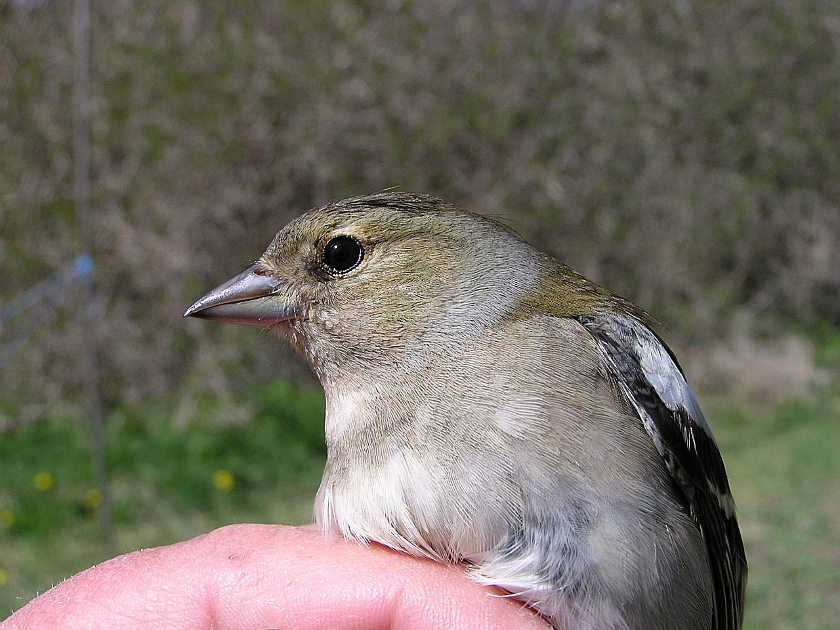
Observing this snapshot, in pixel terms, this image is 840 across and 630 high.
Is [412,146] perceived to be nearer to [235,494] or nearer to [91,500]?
[235,494]

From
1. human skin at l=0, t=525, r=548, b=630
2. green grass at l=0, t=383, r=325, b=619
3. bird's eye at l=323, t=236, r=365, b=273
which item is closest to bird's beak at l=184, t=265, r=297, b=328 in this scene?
bird's eye at l=323, t=236, r=365, b=273

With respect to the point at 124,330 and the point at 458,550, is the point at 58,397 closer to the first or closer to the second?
the point at 124,330

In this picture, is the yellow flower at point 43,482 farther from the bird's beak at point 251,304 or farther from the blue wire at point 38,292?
the bird's beak at point 251,304

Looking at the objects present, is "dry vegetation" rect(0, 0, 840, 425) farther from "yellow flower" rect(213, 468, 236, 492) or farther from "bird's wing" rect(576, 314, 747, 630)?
"bird's wing" rect(576, 314, 747, 630)

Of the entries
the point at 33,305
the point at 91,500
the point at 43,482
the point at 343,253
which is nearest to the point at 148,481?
the point at 91,500

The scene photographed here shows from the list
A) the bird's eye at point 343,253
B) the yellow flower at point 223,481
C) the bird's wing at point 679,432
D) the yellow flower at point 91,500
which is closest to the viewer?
the bird's wing at point 679,432

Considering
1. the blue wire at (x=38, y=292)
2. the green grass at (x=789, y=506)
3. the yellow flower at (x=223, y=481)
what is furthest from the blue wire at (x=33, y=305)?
the green grass at (x=789, y=506)
